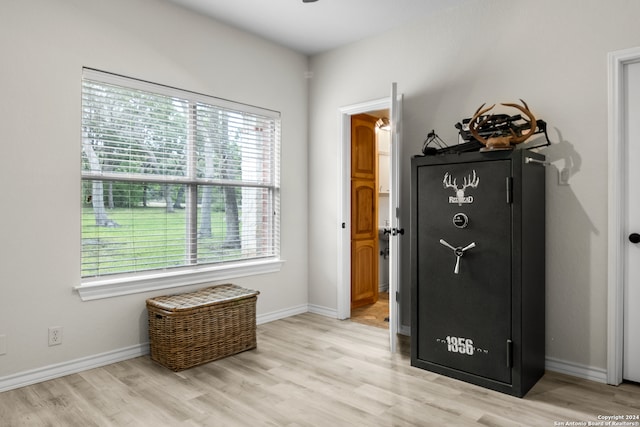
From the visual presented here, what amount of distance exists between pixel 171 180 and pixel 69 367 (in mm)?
1490

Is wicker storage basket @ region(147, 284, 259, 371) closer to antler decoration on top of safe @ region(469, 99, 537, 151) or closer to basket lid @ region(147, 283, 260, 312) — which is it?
basket lid @ region(147, 283, 260, 312)

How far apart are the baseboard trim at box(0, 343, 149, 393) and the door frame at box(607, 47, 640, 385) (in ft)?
10.6

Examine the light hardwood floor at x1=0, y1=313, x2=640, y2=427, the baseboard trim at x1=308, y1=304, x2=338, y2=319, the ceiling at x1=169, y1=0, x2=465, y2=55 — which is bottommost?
the light hardwood floor at x1=0, y1=313, x2=640, y2=427

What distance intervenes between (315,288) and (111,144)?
2412 mm

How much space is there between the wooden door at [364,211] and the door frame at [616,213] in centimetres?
237

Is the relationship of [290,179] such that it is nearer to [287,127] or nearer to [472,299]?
[287,127]

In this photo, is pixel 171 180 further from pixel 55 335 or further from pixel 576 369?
pixel 576 369

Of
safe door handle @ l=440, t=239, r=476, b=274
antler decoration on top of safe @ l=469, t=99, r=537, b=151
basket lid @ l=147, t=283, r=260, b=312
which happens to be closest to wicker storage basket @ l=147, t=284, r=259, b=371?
basket lid @ l=147, t=283, r=260, b=312

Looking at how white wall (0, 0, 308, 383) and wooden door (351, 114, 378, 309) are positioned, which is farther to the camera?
wooden door (351, 114, 378, 309)

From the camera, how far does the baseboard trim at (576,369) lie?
2.70 meters

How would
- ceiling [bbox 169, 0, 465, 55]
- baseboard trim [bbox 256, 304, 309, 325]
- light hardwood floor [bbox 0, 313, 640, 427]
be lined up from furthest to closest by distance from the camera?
1. baseboard trim [bbox 256, 304, 309, 325]
2. ceiling [bbox 169, 0, 465, 55]
3. light hardwood floor [bbox 0, 313, 640, 427]

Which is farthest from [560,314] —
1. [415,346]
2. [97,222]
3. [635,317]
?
[97,222]

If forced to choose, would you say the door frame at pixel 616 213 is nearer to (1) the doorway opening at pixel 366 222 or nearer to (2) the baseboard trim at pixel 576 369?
(2) the baseboard trim at pixel 576 369

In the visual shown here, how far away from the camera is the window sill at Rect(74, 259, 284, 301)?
116 inches
